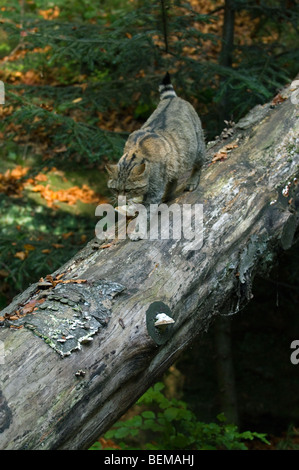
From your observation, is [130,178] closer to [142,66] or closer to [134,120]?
[142,66]

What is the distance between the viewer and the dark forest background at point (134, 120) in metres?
5.54

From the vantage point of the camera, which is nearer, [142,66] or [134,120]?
[142,66]

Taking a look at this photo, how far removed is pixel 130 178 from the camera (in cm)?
408

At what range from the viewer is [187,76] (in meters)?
6.08

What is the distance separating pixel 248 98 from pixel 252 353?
12.1ft

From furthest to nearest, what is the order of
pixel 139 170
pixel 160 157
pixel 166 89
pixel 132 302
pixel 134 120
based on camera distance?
pixel 134 120, pixel 166 89, pixel 160 157, pixel 139 170, pixel 132 302

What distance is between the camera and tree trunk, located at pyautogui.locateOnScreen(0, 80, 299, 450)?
2562 mm

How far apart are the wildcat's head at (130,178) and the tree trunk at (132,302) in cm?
33

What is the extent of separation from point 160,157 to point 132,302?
5.24 feet

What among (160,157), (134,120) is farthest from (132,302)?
(134,120)

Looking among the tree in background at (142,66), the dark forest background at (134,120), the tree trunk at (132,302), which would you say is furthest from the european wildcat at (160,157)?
the tree in background at (142,66)

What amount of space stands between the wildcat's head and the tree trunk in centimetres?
33

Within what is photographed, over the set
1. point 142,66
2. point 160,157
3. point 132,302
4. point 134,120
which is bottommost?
point 132,302

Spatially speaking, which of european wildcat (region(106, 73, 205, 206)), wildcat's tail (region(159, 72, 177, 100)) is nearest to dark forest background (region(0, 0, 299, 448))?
european wildcat (region(106, 73, 205, 206))
